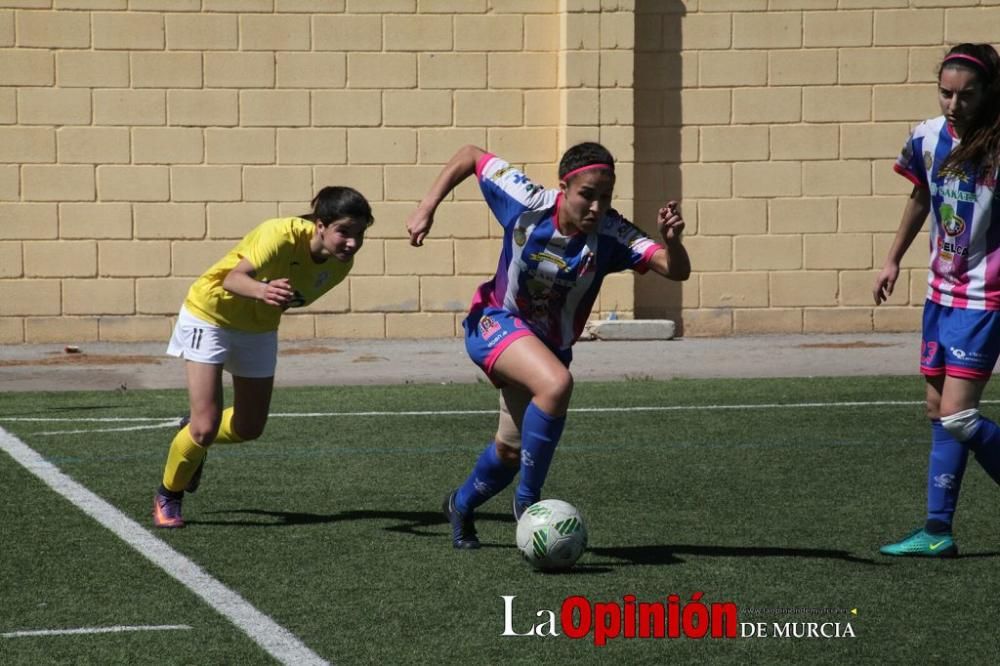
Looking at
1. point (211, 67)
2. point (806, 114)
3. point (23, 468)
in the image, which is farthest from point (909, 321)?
point (23, 468)

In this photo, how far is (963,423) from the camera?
246 inches

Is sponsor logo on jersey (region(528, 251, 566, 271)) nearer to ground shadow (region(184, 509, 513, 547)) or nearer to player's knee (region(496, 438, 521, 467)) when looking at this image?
player's knee (region(496, 438, 521, 467))

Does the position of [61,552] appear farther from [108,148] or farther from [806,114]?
[806,114]

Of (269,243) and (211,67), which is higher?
(211,67)

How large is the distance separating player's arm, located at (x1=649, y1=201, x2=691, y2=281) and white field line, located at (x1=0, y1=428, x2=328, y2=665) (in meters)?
2.03

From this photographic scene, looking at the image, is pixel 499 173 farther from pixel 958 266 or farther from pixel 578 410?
pixel 578 410

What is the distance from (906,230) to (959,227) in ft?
1.25

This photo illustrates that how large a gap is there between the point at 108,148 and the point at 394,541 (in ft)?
29.2

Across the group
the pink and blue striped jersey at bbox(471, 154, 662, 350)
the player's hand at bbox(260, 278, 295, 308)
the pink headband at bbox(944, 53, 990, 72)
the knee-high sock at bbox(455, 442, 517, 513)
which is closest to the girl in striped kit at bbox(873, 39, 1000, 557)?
the pink headband at bbox(944, 53, 990, 72)

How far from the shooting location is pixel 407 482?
841 cm

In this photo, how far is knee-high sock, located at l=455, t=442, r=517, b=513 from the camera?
6.68m

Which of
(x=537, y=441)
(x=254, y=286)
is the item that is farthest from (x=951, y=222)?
(x=254, y=286)

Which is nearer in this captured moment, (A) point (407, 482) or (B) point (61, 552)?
(B) point (61, 552)

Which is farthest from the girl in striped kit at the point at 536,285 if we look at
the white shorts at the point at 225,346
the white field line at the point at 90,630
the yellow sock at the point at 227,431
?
the white field line at the point at 90,630
